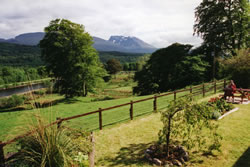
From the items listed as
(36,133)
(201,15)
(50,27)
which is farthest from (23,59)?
(36,133)

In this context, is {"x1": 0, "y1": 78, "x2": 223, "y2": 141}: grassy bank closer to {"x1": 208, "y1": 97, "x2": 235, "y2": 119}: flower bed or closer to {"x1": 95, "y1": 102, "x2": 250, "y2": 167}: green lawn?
{"x1": 95, "y1": 102, "x2": 250, "y2": 167}: green lawn

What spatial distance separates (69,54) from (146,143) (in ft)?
61.1

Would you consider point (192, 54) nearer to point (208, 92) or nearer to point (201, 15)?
Answer: point (201, 15)

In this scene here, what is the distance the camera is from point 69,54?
22.2 metres

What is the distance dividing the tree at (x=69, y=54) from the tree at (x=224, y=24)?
61.9 ft

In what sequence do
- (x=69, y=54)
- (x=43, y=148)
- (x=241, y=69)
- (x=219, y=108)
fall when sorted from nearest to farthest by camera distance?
(x=43, y=148)
(x=219, y=108)
(x=241, y=69)
(x=69, y=54)

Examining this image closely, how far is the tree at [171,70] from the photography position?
86.4 feet

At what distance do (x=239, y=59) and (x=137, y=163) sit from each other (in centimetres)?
1899

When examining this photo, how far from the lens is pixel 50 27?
22.5 metres

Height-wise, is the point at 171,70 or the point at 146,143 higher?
the point at 171,70

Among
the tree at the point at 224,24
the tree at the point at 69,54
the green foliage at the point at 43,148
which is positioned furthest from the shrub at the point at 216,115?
the tree at the point at 224,24

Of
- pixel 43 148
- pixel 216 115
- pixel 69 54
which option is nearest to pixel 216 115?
pixel 216 115

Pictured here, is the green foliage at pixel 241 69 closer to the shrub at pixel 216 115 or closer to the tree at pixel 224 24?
the tree at pixel 224 24

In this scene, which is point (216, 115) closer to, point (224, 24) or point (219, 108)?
point (219, 108)
